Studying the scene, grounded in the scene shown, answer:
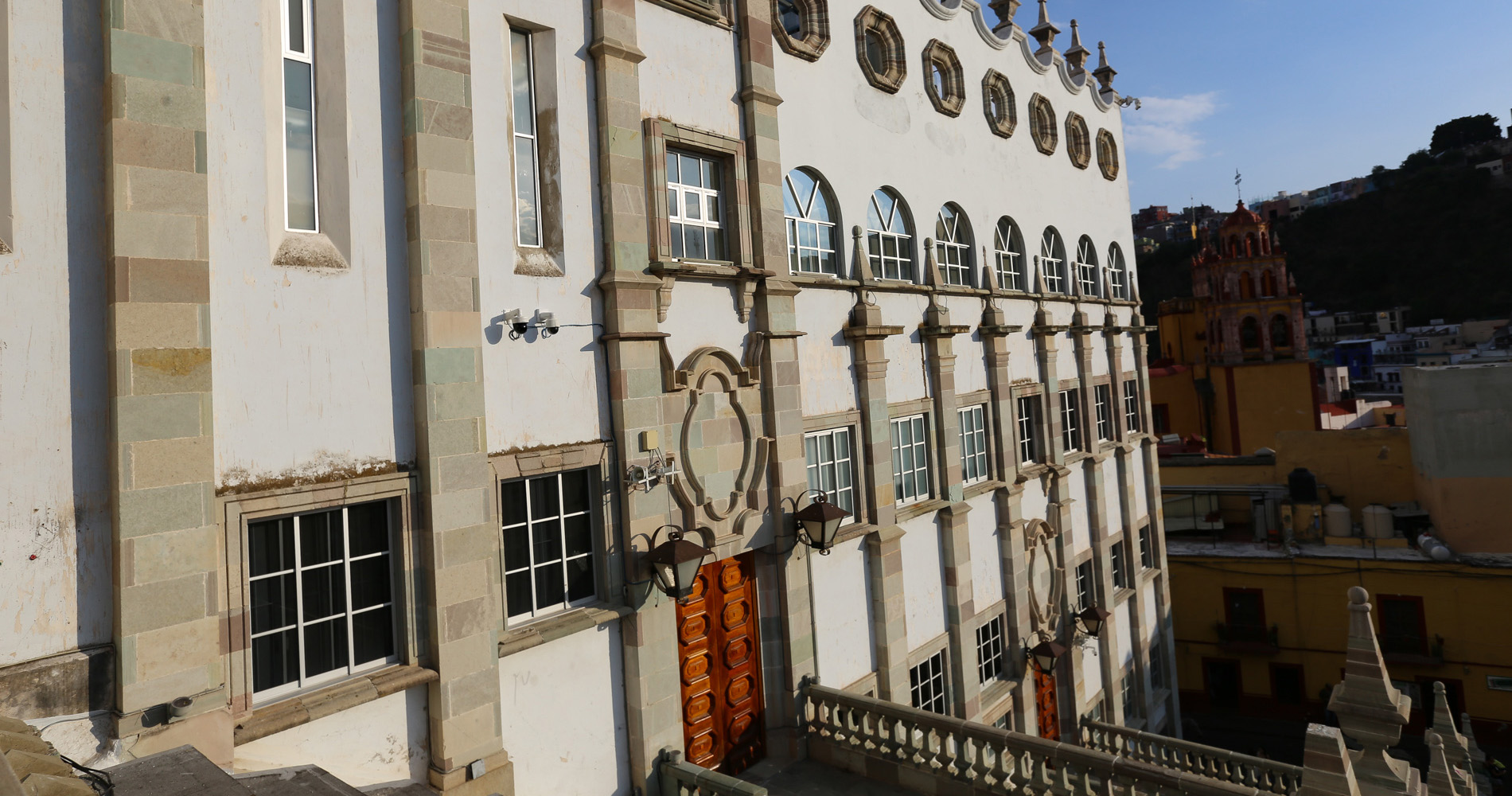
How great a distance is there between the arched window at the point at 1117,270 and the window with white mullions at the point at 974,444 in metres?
9.18

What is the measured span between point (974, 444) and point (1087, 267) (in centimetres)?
815

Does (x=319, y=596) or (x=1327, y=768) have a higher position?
(x=319, y=596)

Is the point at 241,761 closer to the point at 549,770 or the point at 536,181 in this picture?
the point at 549,770

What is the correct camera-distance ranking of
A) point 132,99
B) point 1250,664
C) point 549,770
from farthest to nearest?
point 1250,664 → point 549,770 → point 132,99

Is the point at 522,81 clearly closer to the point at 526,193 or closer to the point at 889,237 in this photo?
the point at 526,193

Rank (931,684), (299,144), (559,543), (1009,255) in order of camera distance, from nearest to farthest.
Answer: (299,144) < (559,543) < (931,684) < (1009,255)

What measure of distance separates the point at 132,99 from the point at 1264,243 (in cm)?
4939

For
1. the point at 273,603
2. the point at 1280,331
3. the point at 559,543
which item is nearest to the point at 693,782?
the point at 559,543

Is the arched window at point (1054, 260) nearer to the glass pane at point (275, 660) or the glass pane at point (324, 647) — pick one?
the glass pane at point (324, 647)

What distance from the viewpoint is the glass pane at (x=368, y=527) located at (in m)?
6.76

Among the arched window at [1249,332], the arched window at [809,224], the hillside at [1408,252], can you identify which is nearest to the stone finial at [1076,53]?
the arched window at [809,224]

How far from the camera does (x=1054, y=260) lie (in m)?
19.2

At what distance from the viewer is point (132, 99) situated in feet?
18.2

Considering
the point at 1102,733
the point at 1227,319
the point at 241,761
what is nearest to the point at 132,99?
the point at 241,761
